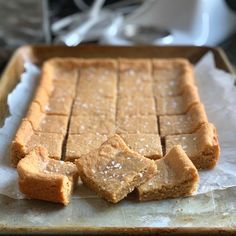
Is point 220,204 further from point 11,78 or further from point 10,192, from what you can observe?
point 11,78

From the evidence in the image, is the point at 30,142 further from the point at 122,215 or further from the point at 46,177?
the point at 122,215

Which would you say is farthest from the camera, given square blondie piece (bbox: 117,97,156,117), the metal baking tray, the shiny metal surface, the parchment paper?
the shiny metal surface

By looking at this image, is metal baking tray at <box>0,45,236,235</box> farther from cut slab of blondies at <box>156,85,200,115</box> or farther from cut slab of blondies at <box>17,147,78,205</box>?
cut slab of blondies at <box>156,85,200,115</box>

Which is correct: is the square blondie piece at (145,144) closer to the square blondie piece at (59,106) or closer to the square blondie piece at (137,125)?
the square blondie piece at (137,125)

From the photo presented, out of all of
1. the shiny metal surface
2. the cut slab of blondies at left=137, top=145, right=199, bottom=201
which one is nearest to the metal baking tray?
the cut slab of blondies at left=137, top=145, right=199, bottom=201

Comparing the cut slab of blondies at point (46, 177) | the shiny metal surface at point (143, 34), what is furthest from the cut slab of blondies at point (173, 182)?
the shiny metal surface at point (143, 34)

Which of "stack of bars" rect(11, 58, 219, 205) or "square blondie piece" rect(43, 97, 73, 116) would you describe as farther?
"square blondie piece" rect(43, 97, 73, 116)

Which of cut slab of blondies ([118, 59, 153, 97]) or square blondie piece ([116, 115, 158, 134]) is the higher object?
square blondie piece ([116, 115, 158, 134])

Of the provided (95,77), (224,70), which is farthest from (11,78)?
(224,70)
